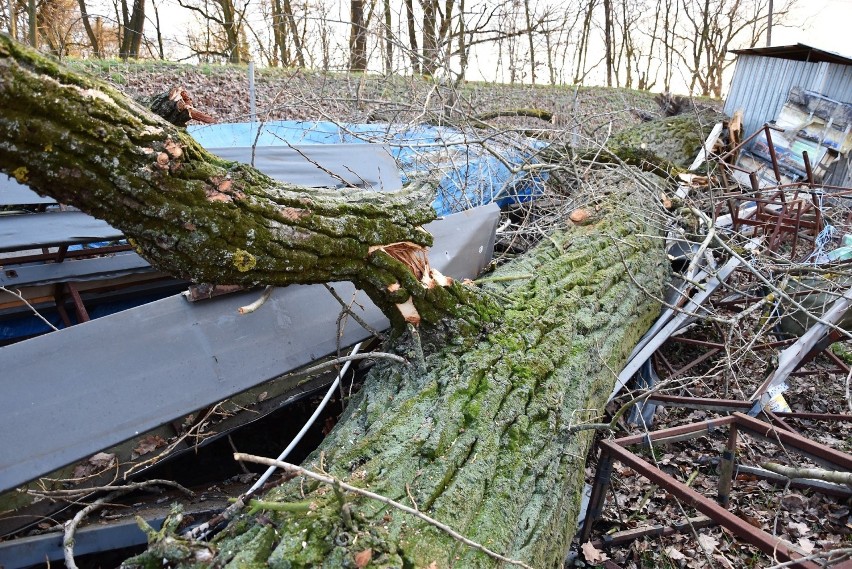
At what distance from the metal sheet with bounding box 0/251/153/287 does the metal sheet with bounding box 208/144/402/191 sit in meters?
0.97

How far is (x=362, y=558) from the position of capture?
1.40m

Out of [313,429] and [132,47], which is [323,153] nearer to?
[313,429]

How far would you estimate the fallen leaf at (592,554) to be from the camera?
2.59m

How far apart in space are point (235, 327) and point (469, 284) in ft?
3.88

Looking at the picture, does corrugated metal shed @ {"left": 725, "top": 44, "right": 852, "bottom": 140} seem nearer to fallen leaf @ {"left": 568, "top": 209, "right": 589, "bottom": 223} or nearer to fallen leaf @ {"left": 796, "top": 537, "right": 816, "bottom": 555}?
fallen leaf @ {"left": 568, "top": 209, "right": 589, "bottom": 223}

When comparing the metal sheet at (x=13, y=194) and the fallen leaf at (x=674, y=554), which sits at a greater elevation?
the metal sheet at (x=13, y=194)

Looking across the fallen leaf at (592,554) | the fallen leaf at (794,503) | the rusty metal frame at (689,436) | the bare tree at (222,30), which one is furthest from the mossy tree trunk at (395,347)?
the bare tree at (222,30)

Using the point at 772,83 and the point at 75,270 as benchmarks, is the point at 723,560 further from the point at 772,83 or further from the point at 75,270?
the point at 772,83

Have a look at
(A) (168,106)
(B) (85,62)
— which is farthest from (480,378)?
(B) (85,62)

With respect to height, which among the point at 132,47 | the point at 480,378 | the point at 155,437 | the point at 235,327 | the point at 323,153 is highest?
the point at 132,47

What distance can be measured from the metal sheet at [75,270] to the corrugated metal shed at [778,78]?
9.59 metres

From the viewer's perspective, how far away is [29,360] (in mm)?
1920

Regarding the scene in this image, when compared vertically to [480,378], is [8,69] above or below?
above

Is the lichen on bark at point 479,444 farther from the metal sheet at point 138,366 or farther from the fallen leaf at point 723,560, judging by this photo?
the fallen leaf at point 723,560
